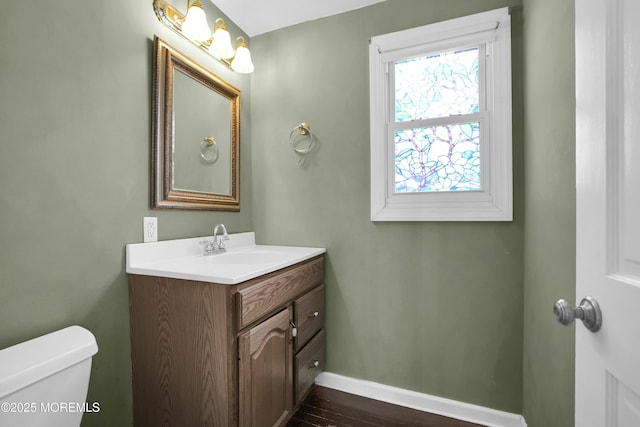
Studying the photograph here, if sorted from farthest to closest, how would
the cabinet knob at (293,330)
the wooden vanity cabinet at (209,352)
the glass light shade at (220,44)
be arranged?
the glass light shade at (220,44) → the cabinet knob at (293,330) → the wooden vanity cabinet at (209,352)

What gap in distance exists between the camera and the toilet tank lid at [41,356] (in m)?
0.71

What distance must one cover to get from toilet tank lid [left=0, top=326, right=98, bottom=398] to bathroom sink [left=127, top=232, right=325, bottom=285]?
0.31m

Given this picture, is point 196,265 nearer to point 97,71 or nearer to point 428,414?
point 97,71

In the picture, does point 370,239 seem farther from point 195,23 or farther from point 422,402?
point 195,23

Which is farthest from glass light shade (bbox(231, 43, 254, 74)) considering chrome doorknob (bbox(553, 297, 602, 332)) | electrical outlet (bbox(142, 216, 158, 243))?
chrome doorknob (bbox(553, 297, 602, 332))

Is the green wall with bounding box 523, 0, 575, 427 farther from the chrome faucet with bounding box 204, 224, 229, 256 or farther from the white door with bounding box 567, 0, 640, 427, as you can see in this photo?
the chrome faucet with bounding box 204, 224, 229, 256

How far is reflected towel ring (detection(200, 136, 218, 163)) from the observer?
1.63 meters

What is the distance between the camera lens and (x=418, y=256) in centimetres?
165

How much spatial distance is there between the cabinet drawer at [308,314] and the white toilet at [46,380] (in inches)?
33.2

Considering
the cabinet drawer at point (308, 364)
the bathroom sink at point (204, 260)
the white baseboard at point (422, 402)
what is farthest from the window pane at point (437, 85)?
the white baseboard at point (422, 402)

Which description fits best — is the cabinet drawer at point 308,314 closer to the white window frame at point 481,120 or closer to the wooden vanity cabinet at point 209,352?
the wooden vanity cabinet at point 209,352

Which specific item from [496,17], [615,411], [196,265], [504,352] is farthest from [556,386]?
[496,17]

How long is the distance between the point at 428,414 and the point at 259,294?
3.99ft

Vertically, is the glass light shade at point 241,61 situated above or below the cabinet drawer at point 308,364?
above
